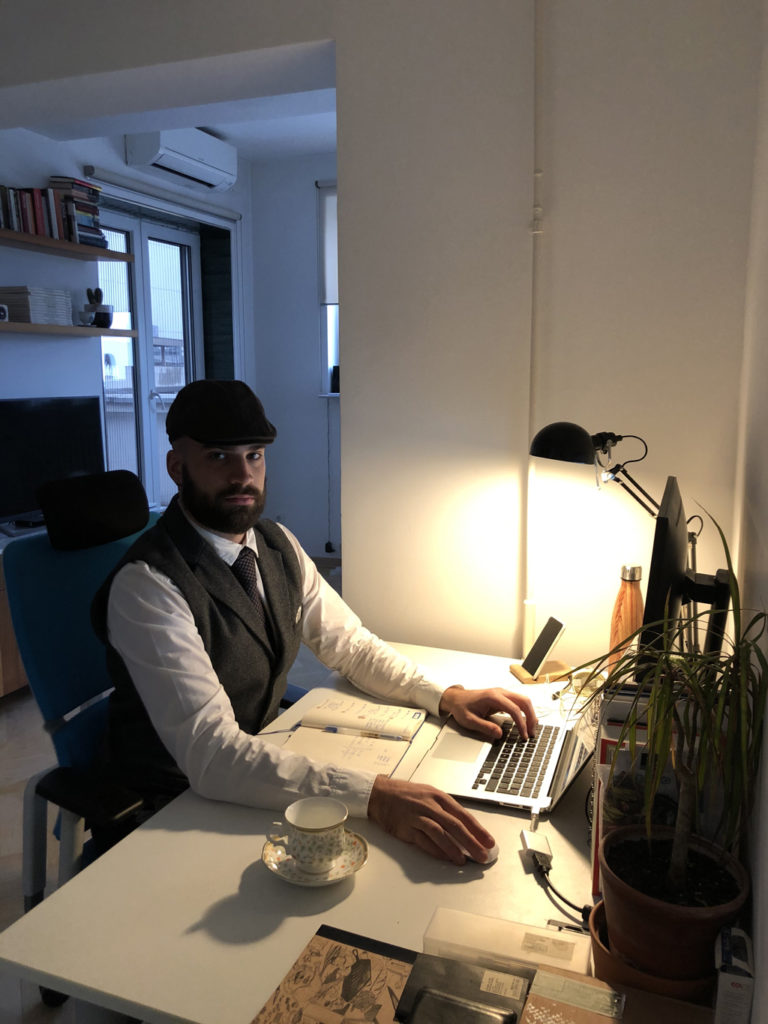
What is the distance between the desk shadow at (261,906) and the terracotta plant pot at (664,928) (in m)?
0.36

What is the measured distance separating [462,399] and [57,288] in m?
2.75

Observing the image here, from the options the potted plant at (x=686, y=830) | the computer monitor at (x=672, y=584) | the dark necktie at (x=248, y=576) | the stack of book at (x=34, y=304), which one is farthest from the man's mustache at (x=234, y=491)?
the stack of book at (x=34, y=304)

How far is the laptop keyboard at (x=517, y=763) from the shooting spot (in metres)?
1.29

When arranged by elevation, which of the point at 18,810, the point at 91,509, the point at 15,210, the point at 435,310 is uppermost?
the point at 15,210

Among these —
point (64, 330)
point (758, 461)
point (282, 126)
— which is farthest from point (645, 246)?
point (282, 126)

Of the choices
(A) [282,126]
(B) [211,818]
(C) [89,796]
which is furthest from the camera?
(A) [282,126]

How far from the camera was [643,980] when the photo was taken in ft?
2.72

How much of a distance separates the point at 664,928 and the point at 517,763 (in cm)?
58

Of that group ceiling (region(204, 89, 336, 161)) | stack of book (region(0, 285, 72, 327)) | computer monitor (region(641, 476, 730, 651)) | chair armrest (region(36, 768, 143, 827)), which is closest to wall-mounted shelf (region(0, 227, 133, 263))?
stack of book (region(0, 285, 72, 327))

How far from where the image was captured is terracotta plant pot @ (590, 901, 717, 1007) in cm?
82

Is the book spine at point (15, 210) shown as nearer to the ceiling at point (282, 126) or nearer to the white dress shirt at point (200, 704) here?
the ceiling at point (282, 126)

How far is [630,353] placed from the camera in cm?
183

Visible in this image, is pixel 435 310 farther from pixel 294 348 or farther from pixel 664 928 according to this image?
pixel 294 348

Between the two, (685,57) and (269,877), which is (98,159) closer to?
(685,57)
